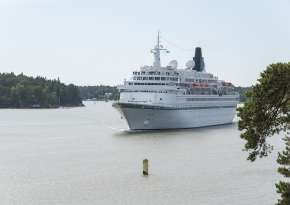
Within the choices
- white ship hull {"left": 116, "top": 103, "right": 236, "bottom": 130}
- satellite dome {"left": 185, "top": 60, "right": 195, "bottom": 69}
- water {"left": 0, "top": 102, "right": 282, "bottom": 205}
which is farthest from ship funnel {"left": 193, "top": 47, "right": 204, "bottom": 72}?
water {"left": 0, "top": 102, "right": 282, "bottom": 205}

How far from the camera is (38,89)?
200 m

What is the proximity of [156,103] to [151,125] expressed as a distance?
3.35 metres

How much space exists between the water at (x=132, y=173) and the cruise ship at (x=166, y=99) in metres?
Result: 9.67

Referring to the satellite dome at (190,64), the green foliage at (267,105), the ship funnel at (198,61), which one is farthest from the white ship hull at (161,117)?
the green foliage at (267,105)

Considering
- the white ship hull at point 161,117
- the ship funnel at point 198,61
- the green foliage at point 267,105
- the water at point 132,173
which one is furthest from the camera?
the ship funnel at point 198,61

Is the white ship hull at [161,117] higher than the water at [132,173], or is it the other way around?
the white ship hull at [161,117]

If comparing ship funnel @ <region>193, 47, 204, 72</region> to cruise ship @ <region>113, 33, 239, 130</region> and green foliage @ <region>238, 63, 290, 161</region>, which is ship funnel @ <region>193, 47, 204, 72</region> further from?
green foliage @ <region>238, 63, 290, 161</region>

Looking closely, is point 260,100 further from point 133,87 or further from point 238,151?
point 133,87

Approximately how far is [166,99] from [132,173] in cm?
4054

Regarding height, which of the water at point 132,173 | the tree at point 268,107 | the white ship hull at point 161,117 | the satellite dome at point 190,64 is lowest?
the water at point 132,173

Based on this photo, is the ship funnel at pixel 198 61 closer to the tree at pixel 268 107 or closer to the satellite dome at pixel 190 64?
the satellite dome at pixel 190 64

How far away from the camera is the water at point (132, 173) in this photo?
36.2 metres

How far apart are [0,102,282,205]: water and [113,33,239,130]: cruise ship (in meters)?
9.67

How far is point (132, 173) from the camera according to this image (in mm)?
45531
